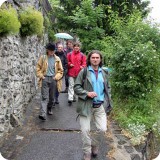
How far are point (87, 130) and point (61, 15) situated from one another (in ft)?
40.1

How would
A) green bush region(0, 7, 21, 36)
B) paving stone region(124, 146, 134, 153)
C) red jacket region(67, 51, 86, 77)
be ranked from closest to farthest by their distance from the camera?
green bush region(0, 7, 21, 36) → paving stone region(124, 146, 134, 153) → red jacket region(67, 51, 86, 77)

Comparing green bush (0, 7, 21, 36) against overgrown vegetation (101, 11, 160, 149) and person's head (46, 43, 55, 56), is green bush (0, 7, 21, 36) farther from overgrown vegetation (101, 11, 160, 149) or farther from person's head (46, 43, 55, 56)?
overgrown vegetation (101, 11, 160, 149)

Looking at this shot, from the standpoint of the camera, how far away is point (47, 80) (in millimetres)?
7371

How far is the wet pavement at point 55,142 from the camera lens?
18.5ft

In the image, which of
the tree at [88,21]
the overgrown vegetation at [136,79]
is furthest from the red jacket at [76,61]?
the tree at [88,21]

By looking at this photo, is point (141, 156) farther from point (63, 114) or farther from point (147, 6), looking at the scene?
point (147, 6)

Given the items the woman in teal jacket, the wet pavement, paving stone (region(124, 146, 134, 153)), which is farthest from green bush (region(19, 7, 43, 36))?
paving stone (region(124, 146, 134, 153))

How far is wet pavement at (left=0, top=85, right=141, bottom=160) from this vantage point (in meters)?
5.64

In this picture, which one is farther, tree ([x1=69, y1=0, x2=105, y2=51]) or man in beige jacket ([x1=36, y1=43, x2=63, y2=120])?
tree ([x1=69, y1=0, x2=105, y2=51])

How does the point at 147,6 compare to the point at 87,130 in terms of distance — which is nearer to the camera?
the point at 87,130

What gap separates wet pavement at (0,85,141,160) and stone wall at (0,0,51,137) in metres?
0.26

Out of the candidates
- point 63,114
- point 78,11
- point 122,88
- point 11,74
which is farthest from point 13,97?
point 78,11

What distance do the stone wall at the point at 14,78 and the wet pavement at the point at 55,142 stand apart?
0.26m

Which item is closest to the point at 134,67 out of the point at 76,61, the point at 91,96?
the point at 76,61
